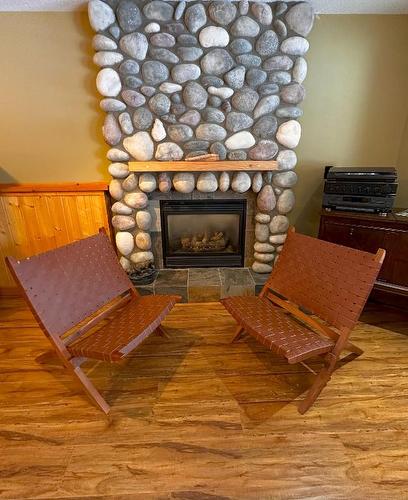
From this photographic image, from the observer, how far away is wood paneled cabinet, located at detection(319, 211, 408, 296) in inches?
73.8

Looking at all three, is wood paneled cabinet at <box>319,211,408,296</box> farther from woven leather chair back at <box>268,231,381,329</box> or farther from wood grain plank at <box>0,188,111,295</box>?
wood grain plank at <box>0,188,111,295</box>

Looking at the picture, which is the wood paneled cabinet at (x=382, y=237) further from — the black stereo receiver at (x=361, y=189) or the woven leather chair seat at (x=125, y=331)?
the woven leather chair seat at (x=125, y=331)

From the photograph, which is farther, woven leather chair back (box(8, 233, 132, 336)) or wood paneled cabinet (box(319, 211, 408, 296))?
wood paneled cabinet (box(319, 211, 408, 296))

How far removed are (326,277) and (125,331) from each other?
47.2 inches

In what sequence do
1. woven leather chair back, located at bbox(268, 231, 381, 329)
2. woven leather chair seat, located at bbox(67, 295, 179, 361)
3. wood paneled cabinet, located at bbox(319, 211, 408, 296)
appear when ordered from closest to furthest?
woven leather chair seat, located at bbox(67, 295, 179, 361)
woven leather chair back, located at bbox(268, 231, 381, 329)
wood paneled cabinet, located at bbox(319, 211, 408, 296)

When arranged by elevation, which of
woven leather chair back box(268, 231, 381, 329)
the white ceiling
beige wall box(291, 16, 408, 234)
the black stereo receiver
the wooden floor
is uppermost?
the white ceiling

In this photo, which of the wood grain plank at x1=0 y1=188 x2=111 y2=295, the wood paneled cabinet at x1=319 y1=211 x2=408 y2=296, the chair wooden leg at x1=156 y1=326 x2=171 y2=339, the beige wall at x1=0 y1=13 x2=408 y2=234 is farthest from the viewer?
the wood grain plank at x1=0 y1=188 x2=111 y2=295

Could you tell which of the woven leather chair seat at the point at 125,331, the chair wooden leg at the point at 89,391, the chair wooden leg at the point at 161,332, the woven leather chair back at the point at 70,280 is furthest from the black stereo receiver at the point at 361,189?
the chair wooden leg at the point at 89,391

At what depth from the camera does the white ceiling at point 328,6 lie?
1.92 m

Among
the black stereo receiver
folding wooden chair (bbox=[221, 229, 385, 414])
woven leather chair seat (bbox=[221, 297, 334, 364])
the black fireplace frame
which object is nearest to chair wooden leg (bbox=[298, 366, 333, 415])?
folding wooden chair (bbox=[221, 229, 385, 414])

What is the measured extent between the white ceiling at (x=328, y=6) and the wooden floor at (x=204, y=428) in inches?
94.7

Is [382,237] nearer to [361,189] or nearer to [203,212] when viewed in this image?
[361,189]

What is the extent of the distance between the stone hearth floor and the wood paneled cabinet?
0.77m

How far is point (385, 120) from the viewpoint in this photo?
7.68ft
